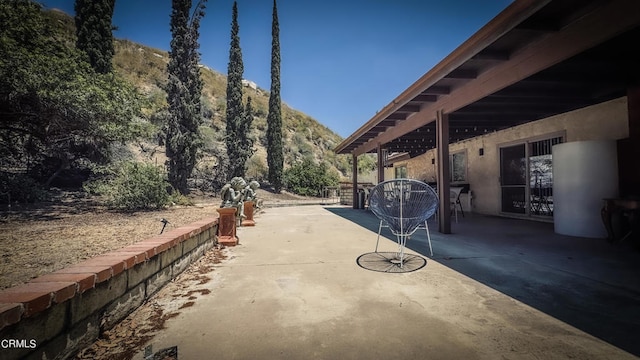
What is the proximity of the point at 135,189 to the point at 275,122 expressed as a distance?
44.9 feet

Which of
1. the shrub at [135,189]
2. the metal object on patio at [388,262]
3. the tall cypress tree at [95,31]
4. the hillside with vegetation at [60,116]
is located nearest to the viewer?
the metal object on patio at [388,262]

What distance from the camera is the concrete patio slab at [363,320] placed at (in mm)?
1547

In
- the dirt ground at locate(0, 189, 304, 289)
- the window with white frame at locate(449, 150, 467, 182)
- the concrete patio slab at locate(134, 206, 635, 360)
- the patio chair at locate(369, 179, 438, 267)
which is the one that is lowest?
the concrete patio slab at locate(134, 206, 635, 360)

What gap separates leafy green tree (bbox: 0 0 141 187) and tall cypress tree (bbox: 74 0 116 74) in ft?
15.8

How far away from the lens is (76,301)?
1504 mm

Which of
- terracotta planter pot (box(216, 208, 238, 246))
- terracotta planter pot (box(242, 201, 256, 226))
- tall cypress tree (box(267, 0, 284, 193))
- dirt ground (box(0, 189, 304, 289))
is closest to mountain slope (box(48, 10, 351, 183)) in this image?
tall cypress tree (box(267, 0, 284, 193))

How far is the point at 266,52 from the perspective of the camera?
22453 millimetres

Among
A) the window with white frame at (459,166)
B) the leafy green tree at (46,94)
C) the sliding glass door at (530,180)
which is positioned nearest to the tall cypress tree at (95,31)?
the leafy green tree at (46,94)

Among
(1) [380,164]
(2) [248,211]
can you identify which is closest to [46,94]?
(2) [248,211]

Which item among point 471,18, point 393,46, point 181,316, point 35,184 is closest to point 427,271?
point 181,316

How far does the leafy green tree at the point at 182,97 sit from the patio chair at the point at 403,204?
11.2m

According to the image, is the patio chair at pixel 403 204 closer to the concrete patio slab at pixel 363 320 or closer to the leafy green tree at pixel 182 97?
the concrete patio slab at pixel 363 320

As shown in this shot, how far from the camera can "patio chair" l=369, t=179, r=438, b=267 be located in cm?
327

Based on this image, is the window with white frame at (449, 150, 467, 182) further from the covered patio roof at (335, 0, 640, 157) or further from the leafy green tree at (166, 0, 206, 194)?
the leafy green tree at (166, 0, 206, 194)
